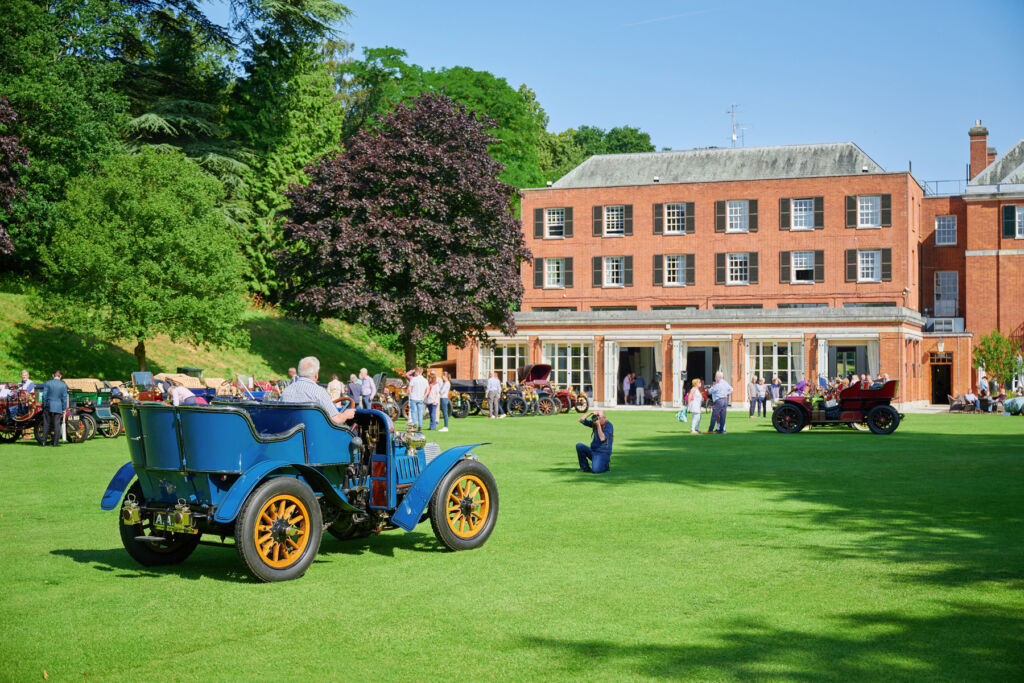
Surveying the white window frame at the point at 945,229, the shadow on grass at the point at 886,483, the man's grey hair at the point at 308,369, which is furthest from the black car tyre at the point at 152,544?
the white window frame at the point at 945,229

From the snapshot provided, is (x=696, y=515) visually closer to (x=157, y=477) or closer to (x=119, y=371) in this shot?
(x=157, y=477)

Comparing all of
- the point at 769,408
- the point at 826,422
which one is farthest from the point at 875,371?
the point at 826,422

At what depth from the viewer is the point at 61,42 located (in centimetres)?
3697

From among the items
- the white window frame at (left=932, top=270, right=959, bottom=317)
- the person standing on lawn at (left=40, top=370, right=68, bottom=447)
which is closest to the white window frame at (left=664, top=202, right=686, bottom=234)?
the white window frame at (left=932, top=270, right=959, bottom=317)

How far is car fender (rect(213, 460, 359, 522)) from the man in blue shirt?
741 cm

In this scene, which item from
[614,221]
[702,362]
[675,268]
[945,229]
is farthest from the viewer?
[945,229]

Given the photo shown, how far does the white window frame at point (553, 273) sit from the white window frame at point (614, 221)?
2.82m

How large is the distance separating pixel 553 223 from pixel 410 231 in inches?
709

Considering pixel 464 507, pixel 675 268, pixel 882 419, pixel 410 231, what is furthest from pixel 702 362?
pixel 464 507

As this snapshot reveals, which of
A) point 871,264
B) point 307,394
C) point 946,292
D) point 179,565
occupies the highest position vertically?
point 871,264

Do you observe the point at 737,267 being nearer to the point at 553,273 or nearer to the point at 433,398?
the point at 553,273

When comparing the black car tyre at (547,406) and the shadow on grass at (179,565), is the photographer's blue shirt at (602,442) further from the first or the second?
the black car tyre at (547,406)

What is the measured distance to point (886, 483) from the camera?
13.4 m

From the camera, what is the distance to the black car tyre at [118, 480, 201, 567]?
7957 millimetres
